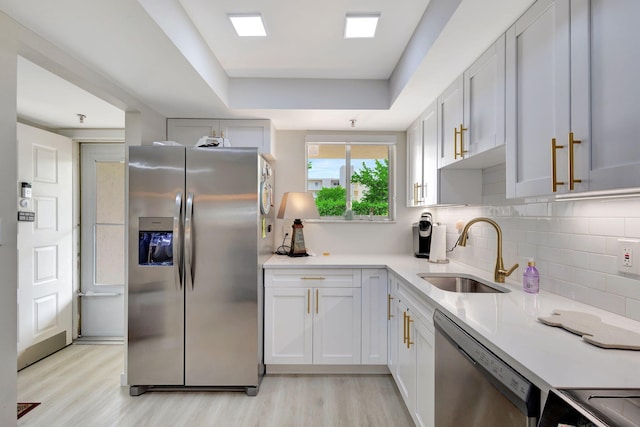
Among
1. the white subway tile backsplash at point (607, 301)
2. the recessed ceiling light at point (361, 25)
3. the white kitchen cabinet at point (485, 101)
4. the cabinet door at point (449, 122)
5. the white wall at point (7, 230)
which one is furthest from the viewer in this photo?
the cabinet door at point (449, 122)

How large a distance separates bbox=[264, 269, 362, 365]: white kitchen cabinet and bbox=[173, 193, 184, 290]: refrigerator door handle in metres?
0.65

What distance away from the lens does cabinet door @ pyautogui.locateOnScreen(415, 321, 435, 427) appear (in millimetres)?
1661

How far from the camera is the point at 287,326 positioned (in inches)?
106

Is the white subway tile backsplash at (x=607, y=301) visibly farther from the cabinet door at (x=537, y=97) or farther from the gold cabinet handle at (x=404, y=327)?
the gold cabinet handle at (x=404, y=327)

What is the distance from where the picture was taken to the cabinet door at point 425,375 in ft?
5.45

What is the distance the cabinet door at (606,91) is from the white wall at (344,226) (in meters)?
2.33

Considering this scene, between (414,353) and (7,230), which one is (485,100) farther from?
(7,230)

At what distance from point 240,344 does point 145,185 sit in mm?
1344

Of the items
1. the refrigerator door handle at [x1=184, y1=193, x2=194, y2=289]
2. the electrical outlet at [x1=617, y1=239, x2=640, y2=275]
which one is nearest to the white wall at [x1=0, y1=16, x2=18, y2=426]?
the refrigerator door handle at [x1=184, y1=193, x2=194, y2=289]

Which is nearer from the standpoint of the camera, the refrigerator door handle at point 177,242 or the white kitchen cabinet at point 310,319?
the refrigerator door handle at point 177,242

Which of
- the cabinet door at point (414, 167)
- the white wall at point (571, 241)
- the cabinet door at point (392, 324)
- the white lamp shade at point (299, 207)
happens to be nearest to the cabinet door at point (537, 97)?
the white wall at point (571, 241)

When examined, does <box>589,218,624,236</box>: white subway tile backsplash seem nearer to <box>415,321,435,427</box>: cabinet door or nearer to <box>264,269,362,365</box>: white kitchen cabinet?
<box>415,321,435,427</box>: cabinet door

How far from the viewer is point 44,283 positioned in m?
3.04

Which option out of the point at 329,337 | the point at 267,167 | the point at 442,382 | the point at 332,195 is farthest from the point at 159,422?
the point at 332,195
